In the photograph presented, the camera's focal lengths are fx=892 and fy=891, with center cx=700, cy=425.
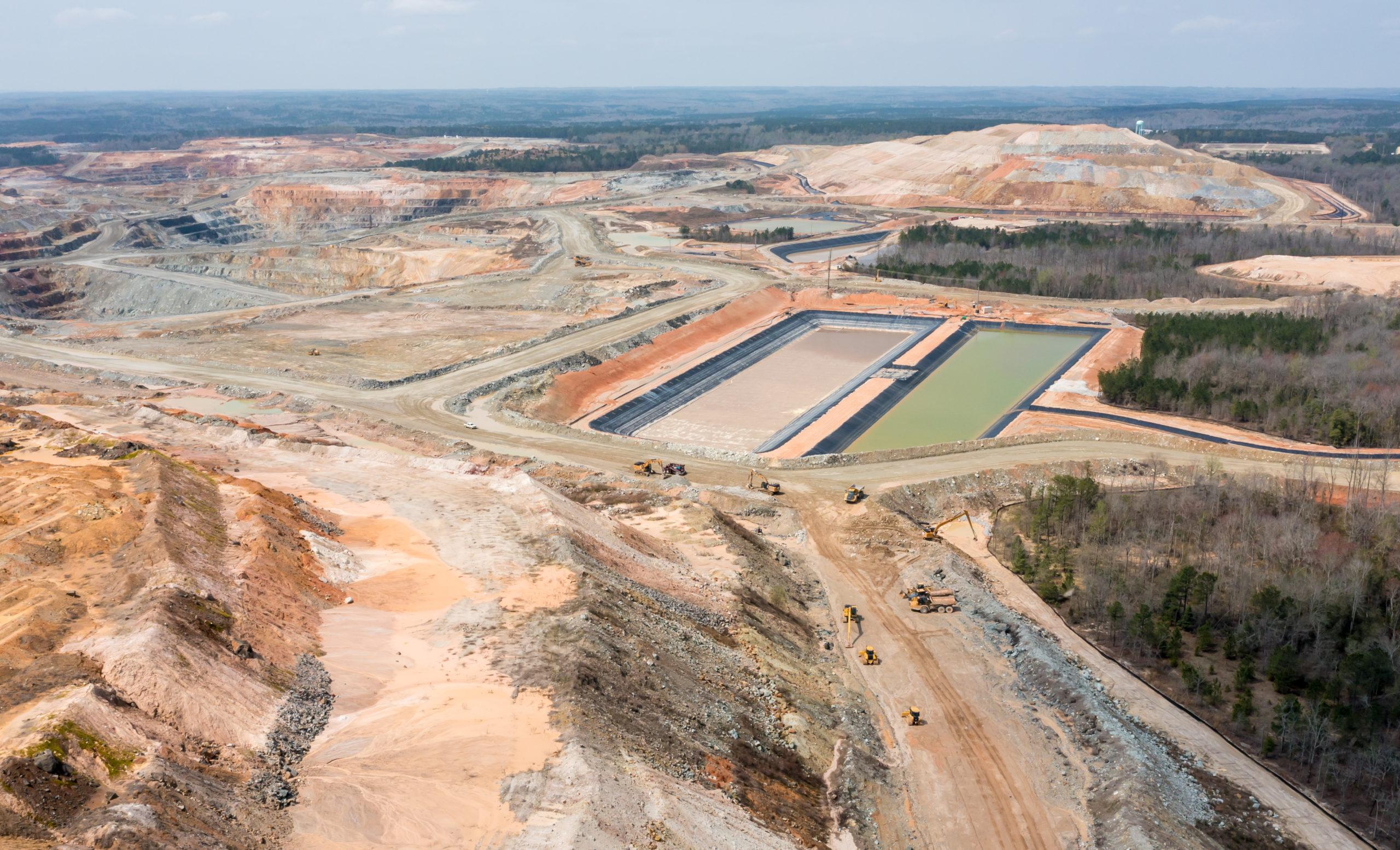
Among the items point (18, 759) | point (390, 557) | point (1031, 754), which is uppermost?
point (18, 759)

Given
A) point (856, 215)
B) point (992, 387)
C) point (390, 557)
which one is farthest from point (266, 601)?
point (856, 215)

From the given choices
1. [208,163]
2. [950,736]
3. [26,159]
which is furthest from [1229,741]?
[26,159]

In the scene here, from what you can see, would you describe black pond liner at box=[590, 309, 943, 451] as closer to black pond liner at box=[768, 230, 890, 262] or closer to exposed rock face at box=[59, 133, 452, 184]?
black pond liner at box=[768, 230, 890, 262]

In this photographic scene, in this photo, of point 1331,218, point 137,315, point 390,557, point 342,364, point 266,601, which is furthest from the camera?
point 1331,218

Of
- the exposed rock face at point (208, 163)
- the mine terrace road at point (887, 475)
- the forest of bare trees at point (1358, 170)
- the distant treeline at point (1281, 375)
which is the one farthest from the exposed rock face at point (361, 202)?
the forest of bare trees at point (1358, 170)

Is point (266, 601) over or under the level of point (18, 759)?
under

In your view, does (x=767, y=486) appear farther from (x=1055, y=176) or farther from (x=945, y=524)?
(x=1055, y=176)

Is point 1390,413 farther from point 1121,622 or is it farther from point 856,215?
point 856,215
